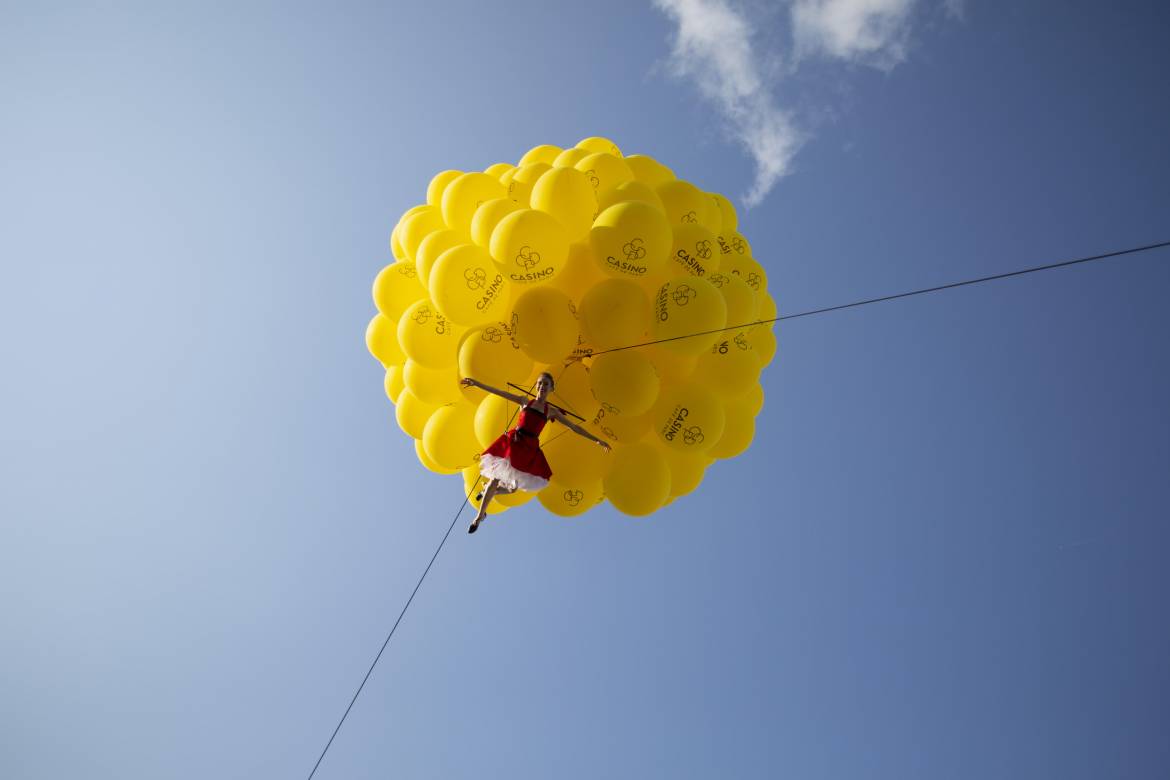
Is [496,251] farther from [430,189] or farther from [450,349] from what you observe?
[430,189]

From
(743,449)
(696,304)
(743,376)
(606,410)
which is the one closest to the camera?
(696,304)

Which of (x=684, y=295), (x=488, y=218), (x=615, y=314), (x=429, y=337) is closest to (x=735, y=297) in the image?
(x=684, y=295)

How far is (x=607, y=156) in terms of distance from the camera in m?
5.46

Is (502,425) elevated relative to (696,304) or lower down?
lower down

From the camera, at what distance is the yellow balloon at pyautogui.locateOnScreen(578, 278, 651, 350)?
4.55 meters

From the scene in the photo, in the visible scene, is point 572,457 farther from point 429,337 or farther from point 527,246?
point 527,246

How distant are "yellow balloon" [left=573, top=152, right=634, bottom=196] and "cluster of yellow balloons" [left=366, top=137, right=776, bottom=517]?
0.04 feet

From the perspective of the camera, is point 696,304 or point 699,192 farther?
point 699,192

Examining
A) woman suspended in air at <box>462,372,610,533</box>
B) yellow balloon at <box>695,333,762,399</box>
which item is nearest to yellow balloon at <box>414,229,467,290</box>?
woman suspended in air at <box>462,372,610,533</box>

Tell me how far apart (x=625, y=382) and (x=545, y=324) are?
736 mm

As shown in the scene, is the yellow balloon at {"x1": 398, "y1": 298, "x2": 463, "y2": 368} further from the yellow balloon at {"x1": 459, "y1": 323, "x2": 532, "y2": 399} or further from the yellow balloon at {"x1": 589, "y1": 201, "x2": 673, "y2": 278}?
the yellow balloon at {"x1": 589, "y1": 201, "x2": 673, "y2": 278}

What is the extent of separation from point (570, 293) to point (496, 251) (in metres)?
0.77

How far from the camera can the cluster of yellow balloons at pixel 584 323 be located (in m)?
4.63

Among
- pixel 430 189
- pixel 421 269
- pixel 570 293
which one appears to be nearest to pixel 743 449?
pixel 570 293
